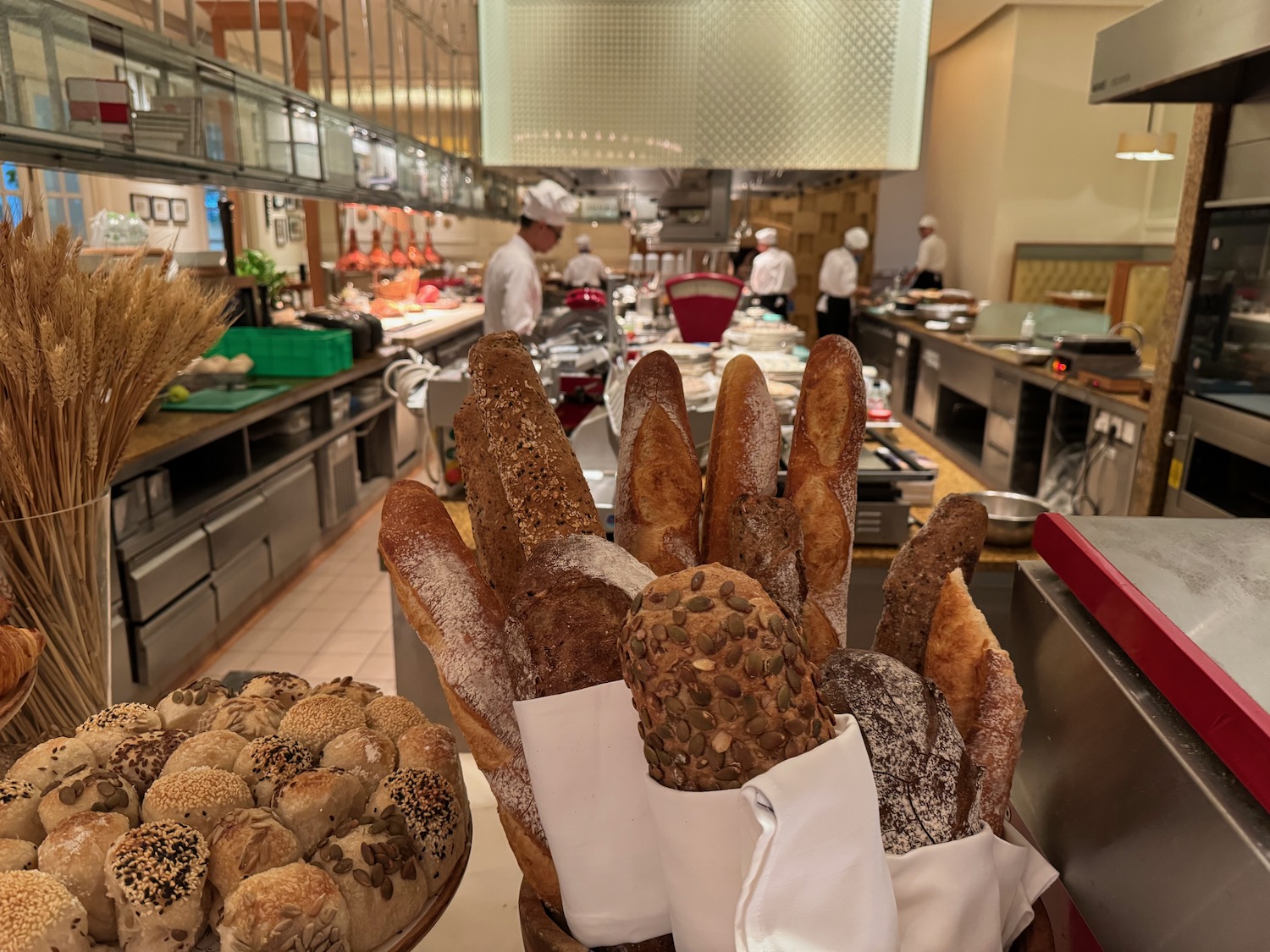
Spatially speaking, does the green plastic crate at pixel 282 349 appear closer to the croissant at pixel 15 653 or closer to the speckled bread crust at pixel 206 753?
the croissant at pixel 15 653

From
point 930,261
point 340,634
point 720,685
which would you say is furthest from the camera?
point 930,261

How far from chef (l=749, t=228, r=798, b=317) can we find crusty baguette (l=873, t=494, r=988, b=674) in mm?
8277

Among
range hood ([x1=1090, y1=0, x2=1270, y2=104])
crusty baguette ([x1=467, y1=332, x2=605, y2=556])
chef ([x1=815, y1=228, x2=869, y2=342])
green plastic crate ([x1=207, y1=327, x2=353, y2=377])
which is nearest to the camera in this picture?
crusty baguette ([x1=467, y1=332, x2=605, y2=556])

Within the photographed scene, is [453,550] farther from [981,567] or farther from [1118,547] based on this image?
[981,567]

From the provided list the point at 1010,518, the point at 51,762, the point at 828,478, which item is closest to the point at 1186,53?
the point at 1010,518

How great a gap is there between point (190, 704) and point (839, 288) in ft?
29.2

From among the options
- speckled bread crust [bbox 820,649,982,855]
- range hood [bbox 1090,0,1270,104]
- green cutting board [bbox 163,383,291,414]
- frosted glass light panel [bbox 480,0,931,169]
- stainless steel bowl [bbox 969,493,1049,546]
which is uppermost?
range hood [bbox 1090,0,1270,104]

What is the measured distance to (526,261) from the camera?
4719mm

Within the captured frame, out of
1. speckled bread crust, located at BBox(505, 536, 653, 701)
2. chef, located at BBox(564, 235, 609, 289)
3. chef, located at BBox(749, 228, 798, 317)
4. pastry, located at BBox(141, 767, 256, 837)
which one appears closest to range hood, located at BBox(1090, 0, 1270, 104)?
speckled bread crust, located at BBox(505, 536, 653, 701)

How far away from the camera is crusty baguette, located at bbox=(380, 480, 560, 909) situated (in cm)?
56

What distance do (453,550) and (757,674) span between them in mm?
270

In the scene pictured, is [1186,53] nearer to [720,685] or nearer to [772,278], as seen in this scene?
[720,685]

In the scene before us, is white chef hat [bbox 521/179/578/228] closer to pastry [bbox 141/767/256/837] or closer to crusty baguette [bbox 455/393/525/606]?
crusty baguette [bbox 455/393/525/606]

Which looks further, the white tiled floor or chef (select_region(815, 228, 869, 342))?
chef (select_region(815, 228, 869, 342))
